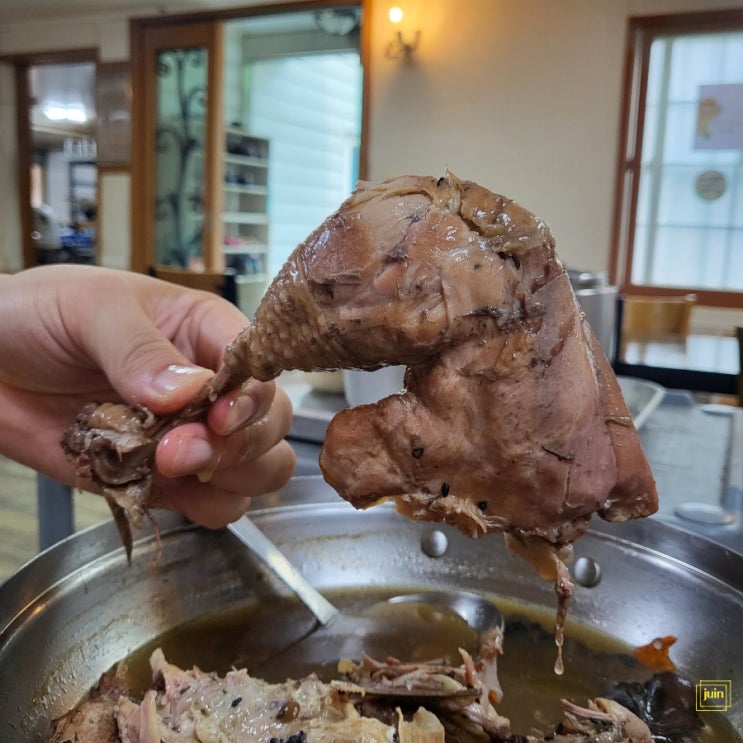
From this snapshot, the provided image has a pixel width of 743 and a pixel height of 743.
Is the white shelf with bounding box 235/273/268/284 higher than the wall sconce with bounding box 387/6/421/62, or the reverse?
the wall sconce with bounding box 387/6/421/62

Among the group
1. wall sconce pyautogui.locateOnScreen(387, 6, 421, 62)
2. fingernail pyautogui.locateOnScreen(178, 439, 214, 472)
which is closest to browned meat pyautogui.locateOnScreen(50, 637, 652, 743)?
fingernail pyautogui.locateOnScreen(178, 439, 214, 472)

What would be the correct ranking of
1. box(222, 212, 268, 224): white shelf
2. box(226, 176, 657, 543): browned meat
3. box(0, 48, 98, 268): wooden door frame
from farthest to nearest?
1. box(0, 48, 98, 268): wooden door frame
2. box(222, 212, 268, 224): white shelf
3. box(226, 176, 657, 543): browned meat

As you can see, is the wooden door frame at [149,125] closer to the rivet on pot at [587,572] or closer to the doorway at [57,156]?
the doorway at [57,156]

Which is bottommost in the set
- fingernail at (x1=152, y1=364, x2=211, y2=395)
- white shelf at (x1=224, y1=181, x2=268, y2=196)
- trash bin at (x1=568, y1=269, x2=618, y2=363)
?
fingernail at (x1=152, y1=364, x2=211, y2=395)

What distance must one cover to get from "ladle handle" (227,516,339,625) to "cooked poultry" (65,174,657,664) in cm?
39

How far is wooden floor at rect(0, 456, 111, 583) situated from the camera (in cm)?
257

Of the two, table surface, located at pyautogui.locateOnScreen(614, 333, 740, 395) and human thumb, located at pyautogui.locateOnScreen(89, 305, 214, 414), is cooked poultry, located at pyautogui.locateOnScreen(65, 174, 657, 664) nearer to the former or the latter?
human thumb, located at pyautogui.locateOnScreen(89, 305, 214, 414)

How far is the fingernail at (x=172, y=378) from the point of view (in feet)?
2.54

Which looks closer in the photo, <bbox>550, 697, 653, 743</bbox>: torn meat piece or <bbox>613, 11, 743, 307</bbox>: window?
<bbox>550, 697, 653, 743</bbox>: torn meat piece

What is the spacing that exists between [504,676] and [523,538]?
1.04 feet

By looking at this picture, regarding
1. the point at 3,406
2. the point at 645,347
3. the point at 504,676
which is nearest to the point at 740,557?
the point at 504,676

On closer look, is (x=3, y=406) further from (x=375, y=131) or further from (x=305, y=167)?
(x=305, y=167)

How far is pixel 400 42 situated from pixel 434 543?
3.93 m

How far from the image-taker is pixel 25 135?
20.5 feet
